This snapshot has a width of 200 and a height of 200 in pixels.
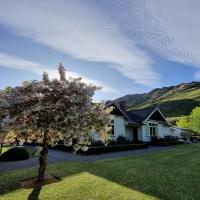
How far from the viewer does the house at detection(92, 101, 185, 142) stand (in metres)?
42.5

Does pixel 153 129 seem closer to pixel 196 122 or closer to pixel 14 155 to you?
pixel 196 122

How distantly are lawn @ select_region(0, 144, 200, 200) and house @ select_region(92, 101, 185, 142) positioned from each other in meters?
24.0

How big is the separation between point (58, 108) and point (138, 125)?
35.5 m

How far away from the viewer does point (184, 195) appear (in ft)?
38.2

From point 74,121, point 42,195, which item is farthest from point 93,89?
point 42,195

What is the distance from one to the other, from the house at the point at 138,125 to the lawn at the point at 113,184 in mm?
23968

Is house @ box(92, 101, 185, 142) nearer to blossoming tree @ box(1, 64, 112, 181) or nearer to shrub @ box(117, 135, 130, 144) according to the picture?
shrub @ box(117, 135, 130, 144)

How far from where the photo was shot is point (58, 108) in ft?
42.6

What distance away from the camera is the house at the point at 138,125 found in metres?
42.5

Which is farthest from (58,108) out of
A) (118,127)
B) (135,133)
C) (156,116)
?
(156,116)

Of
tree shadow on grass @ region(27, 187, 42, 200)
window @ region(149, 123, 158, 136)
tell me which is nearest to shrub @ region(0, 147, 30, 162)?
tree shadow on grass @ region(27, 187, 42, 200)

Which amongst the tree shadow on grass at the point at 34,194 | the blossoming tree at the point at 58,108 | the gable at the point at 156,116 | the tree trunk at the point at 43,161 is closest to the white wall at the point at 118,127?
the gable at the point at 156,116

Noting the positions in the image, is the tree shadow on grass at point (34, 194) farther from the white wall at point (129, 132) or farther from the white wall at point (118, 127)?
the white wall at point (129, 132)

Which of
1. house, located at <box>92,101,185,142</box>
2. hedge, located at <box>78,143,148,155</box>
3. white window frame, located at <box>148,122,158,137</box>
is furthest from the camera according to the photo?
white window frame, located at <box>148,122,158,137</box>
